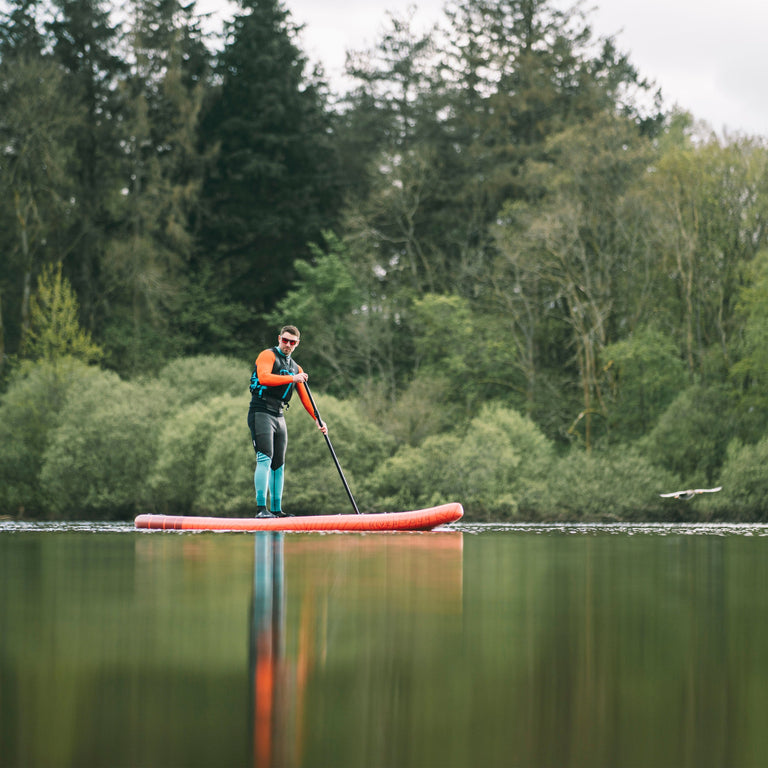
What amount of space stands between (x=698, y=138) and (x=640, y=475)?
33.0 feet

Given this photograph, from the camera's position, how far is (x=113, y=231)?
139ft

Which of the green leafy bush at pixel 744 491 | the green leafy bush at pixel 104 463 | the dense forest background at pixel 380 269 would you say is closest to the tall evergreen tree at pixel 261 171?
the dense forest background at pixel 380 269

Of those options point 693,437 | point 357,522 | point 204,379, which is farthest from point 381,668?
point 204,379

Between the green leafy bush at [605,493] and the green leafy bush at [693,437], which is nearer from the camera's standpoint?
the green leafy bush at [605,493]

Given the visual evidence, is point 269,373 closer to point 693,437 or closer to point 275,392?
point 275,392

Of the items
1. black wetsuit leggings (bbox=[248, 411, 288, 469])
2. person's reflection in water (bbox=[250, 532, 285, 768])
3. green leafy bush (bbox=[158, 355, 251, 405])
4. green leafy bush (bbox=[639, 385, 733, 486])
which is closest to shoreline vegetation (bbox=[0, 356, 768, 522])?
green leafy bush (bbox=[639, 385, 733, 486])

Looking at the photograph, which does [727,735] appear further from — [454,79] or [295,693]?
[454,79]

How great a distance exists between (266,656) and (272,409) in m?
11.1

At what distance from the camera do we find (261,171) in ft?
144

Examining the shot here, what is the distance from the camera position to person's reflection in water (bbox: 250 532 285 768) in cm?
357

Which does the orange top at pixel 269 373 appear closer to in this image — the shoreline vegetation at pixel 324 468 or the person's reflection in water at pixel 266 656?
the person's reflection in water at pixel 266 656

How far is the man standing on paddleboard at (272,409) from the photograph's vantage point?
15.6 m

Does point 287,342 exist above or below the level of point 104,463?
above

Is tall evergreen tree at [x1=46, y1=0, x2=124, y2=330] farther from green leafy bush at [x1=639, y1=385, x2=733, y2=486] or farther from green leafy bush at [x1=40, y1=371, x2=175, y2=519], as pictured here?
green leafy bush at [x1=639, y1=385, x2=733, y2=486]
